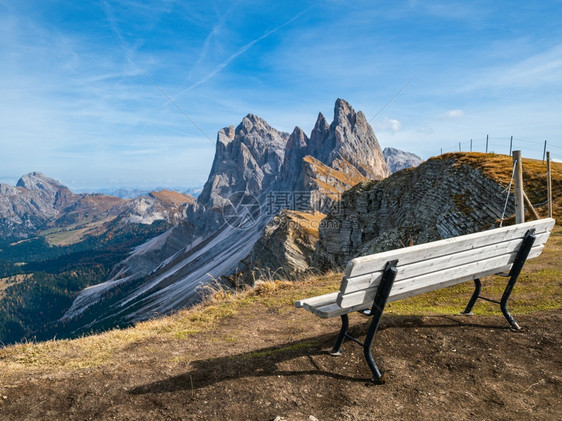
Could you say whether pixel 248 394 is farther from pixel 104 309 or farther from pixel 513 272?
pixel 104 309

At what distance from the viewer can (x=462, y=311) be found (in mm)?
8375

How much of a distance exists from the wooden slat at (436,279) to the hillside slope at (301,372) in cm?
131

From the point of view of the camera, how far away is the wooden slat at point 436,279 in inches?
213

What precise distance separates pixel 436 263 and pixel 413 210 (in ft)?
116

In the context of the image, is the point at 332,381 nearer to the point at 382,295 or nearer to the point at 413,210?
the point at 382,295

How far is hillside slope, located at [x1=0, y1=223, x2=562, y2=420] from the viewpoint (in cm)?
491

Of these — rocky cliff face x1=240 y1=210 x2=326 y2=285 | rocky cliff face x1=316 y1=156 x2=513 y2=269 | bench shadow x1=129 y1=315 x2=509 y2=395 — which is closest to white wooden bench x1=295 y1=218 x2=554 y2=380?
bench shadow x1=129 y1=315 x2=509 y2=395

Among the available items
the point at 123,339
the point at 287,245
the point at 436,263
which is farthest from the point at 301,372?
the point at 287,245

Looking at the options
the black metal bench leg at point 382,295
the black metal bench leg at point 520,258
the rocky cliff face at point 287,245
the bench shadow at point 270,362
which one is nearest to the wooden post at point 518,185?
the black metal bench leg at point 520,258

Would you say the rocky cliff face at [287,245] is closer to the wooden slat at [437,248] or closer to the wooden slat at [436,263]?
the wooden slat at [436,263]

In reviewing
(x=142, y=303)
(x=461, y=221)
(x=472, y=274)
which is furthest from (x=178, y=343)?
(x=142, y=303)

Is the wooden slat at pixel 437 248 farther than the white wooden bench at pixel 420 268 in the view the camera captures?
No

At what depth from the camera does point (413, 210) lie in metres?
38.7

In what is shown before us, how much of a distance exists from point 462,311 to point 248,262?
8573 cm
